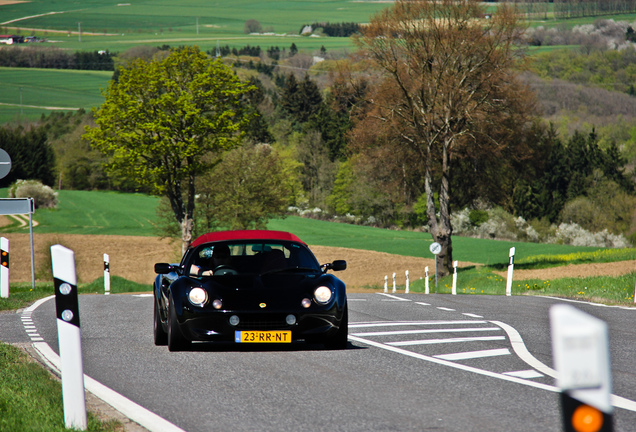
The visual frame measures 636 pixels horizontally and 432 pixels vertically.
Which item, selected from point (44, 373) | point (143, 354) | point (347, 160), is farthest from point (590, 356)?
point (347, 160)

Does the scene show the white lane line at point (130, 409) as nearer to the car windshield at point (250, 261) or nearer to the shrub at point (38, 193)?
the car windshield at point (250, 261)

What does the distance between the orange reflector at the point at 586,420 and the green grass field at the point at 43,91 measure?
154704mm

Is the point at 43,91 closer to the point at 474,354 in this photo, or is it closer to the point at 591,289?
the point at 591,289

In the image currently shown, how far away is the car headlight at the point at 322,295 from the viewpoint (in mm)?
9219

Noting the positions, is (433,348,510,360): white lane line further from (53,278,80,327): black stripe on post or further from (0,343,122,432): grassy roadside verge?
(53,278,80,327): black stripe on post

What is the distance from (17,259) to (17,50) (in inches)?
5370

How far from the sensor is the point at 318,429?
18.4 feet

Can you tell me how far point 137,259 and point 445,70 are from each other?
114 ft

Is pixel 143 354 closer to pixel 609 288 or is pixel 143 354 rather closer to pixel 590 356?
pixel 590 356

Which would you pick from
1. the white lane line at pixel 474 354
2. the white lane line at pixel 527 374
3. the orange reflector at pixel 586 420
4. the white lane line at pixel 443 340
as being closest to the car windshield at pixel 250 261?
the white lane line at pixel 443 340

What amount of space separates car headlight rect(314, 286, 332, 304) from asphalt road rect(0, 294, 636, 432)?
0.60 metres

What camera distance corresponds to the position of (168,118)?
46.1 meters

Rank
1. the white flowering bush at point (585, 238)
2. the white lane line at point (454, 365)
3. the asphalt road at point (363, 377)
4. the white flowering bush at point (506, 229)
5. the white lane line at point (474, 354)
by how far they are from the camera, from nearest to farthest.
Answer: the asphalt road at point (363, 377), the white lane line at point (454, 365), the white lane line at point (474, 354), the white flowering bush at point (585, 238), the white flowering bush at point (506, 229)

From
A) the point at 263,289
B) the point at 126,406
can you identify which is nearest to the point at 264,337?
the point at 263,289
